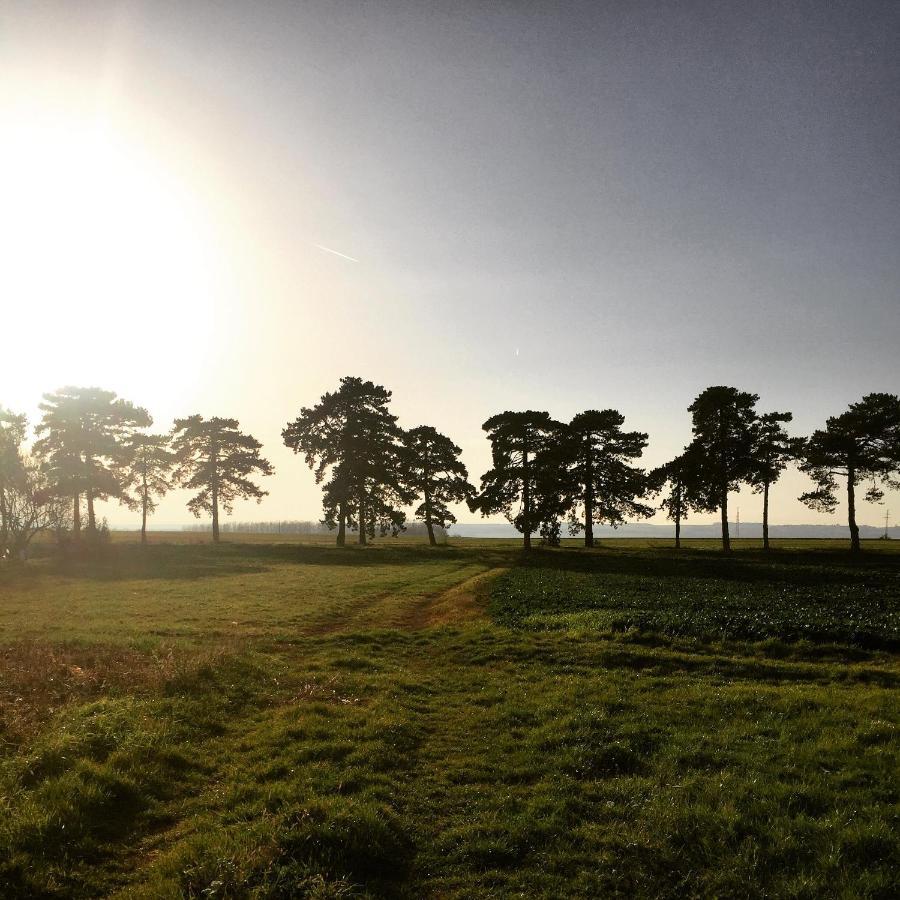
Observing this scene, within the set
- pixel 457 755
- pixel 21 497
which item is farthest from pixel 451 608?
pixel 21 497

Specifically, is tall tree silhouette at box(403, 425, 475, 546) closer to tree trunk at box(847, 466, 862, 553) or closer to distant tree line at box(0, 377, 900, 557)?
distant tree line at box(0, 377, 900, 557)

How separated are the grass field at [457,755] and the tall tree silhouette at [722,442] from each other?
35.5 metres

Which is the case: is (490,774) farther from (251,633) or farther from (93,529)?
(93,529)

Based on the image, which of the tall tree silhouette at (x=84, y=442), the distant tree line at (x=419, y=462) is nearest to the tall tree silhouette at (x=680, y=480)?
the distant tree line at (x=419, y=462)

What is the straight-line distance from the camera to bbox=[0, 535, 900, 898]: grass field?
650 cm

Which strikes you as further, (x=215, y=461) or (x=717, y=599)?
(x=215, y=461)

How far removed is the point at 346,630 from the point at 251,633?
3.59 meters

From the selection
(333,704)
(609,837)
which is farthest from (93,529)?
(609,837)

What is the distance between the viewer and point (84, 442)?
57219 mm

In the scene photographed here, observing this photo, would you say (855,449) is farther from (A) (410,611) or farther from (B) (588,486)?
(A) (410,611)

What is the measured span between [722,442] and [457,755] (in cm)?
5554

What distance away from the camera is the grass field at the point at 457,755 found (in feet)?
21.3

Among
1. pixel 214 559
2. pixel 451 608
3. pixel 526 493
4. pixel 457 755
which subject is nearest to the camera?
pixel 457 755

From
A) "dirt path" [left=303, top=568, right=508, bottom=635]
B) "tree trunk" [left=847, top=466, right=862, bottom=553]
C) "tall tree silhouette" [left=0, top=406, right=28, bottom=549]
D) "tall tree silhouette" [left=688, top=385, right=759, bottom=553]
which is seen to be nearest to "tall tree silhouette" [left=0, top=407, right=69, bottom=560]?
"tall tree silhouette" [left=0, top=406, right=28, bottom=549]
